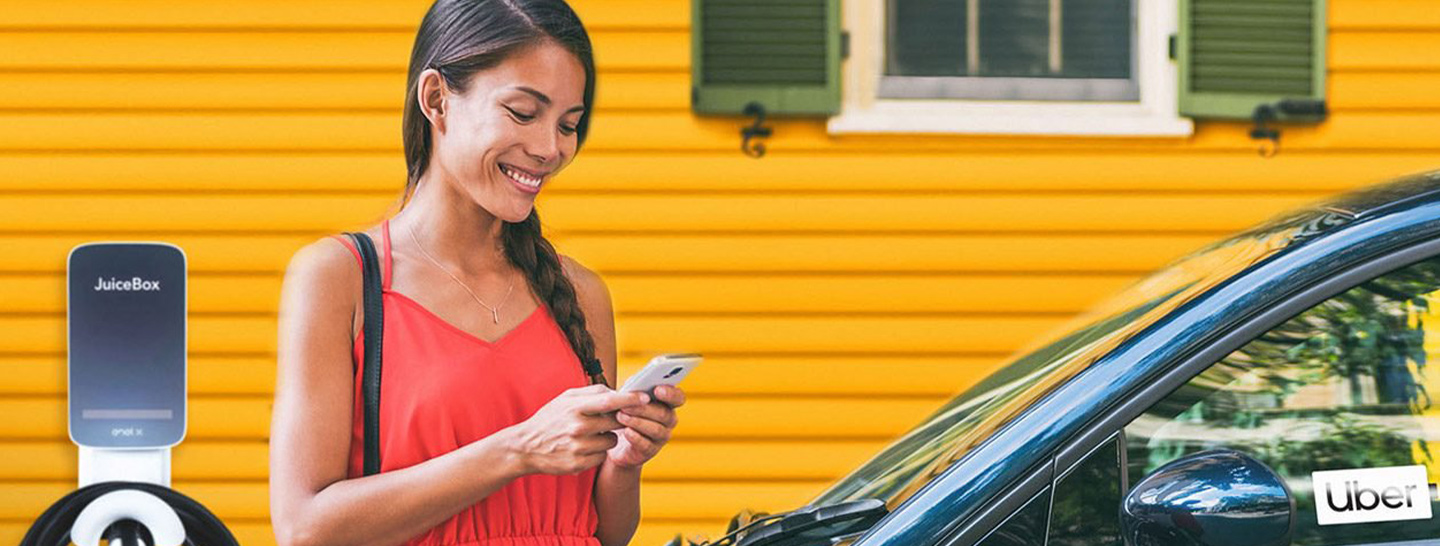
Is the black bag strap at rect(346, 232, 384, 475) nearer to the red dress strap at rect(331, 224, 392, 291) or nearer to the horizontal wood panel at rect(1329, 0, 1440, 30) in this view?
the red dress strap at rect(331, 224, 392, 291)

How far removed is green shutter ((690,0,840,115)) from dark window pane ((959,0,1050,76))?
588mm

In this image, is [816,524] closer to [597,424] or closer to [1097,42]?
[597,424]

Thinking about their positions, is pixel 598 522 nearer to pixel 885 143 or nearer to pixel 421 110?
pixel 421 110

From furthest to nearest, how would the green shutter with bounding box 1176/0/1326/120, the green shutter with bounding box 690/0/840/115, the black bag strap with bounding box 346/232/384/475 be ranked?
the green shutter with bounding box 1176/0/1326/120
the green shutter with bounding box 690/0/840/115
the black bag strap with bounding box 346/232/384/475

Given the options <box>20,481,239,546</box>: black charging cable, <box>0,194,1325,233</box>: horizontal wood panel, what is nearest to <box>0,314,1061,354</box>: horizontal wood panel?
<box>0,194,1325,233</box>: horizontal wood panel

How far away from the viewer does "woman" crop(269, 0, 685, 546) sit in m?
2.08

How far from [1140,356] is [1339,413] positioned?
28 centimetres

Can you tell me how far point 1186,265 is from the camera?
8.64 feet

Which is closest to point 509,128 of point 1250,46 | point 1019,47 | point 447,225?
point 447,225

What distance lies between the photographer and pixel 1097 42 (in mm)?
6434

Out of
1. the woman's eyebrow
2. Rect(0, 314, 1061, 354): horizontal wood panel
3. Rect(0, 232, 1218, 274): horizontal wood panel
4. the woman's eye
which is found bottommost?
Rect(0, 314, 1061, 354): horizontal wood panel

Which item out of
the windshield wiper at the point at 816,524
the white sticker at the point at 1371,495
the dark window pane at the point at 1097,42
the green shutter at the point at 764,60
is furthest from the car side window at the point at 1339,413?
the dark window pane at the point at 1097,42

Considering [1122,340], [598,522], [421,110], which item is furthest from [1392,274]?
[421,110]

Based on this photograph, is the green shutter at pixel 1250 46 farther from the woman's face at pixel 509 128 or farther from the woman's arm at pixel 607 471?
the woman's face at pixel 509 128
